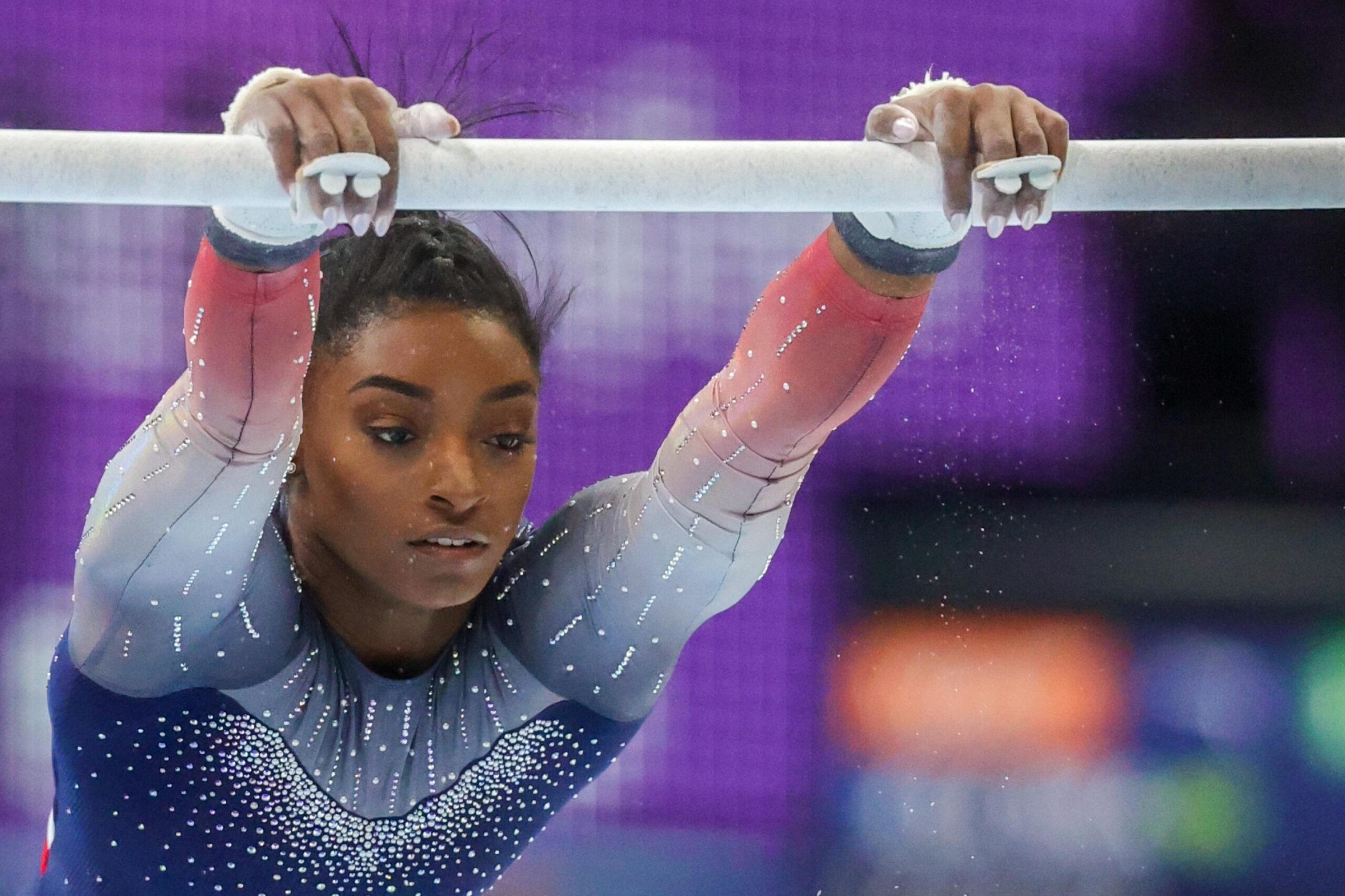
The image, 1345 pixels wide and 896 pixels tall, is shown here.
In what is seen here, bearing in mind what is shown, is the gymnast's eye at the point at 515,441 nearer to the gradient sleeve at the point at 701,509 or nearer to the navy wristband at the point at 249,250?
the gradient sleeve at the point at 701,509

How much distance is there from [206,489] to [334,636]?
0.93ft

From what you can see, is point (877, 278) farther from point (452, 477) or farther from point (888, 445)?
point (888, 445)

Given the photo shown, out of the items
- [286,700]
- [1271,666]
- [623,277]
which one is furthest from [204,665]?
[1271,666]

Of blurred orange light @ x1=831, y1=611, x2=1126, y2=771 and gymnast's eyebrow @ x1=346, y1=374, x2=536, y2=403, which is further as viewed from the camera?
blurred orange light @ x1=831, y1=611, x2=1126, y2=771

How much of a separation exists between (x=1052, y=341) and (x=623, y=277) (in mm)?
670

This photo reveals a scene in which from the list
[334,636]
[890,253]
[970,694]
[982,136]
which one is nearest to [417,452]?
[334,636]

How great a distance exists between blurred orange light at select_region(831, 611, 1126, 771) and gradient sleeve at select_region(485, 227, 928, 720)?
0.91 m

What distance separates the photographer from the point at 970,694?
2244 millimetres

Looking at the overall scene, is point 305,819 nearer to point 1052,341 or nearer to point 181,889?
point 181,889

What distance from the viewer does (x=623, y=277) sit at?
7.29 ft

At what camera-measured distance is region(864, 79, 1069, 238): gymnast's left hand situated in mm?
971

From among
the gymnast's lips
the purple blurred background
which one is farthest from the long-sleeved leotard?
the purple blurred background

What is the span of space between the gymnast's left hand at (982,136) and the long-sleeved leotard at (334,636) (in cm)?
18

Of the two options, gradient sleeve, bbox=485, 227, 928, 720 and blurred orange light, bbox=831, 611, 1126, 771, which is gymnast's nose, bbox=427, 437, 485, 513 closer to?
gradient sleeve, bbox=485, 227, 928, 720
